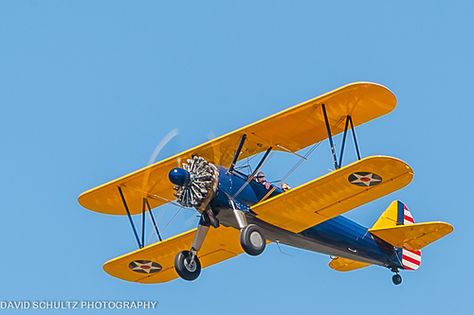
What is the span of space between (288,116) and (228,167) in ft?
5.31

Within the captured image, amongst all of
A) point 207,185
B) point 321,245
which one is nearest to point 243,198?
point 207,185

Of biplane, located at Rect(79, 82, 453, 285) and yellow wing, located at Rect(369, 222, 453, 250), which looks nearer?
biplane, located at Rect(79, 82, 453, 285)

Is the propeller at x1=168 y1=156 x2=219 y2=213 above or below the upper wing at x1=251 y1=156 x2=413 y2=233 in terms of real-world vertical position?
above

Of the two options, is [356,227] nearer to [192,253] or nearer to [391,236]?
[391,236]

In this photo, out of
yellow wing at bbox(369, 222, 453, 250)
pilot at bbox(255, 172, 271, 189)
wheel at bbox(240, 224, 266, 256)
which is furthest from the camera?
yellow wing at bbox(369, 222, 453, 250)

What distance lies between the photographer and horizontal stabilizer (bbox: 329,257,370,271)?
22.3 m

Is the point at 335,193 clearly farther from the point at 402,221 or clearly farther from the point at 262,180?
the point at 402,221

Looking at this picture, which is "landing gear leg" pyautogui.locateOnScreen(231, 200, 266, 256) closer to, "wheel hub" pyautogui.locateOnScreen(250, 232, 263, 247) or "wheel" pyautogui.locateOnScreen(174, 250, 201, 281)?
"wheel hub" pyautogui.locateOnScreen(250, 232, 263, 247)

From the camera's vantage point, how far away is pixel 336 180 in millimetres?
18141

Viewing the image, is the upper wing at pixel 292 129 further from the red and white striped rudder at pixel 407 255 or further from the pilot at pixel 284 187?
the red and white striped rudder at pixel 407 255

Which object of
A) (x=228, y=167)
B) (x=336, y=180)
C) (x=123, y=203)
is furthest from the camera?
(x=123, y=203)

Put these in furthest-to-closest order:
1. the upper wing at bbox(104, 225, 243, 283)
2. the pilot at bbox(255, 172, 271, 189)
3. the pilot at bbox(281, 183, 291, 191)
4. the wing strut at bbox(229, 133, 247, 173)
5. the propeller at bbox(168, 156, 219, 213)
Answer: the upper wing at bbox(104, 225, 243, 283) → the pilot at bbox(281, 183, 291, 191) → the pilot at bbox(255, 172, 271, 189) → the wing strut at bbox(229, 133, 247, 173) → the propeller at bbox(168, 156, 219, 213)

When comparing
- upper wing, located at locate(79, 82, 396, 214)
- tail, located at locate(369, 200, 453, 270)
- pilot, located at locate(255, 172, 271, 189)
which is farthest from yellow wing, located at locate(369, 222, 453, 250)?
pilot, located at locate(255, 172, 271, 189)

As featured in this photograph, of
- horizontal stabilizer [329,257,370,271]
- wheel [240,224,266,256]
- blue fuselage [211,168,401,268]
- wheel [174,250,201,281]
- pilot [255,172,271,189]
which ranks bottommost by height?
wheel [240,224,266,256]
